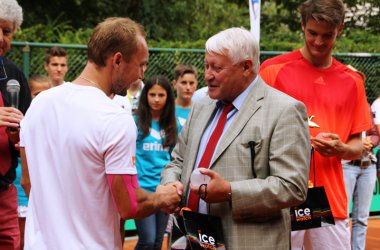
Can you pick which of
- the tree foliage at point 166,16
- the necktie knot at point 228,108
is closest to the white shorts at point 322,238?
the necktie knot at point 228,108

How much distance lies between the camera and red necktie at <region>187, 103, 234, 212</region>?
13.7 feet

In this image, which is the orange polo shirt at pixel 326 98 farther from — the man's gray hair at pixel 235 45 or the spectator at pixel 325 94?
the man's gray hair at pixel 235 45

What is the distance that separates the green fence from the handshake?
6.24 metres

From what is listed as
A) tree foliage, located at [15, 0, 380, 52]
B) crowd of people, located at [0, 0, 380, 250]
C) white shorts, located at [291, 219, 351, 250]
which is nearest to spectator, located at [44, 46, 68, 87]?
crowd of people, located at [0, 0, 380, 250]

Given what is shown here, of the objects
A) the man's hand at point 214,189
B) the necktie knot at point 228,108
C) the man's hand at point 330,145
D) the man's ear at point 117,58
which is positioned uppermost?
the man's ear at point 117,58

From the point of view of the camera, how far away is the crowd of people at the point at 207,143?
12.1 feet

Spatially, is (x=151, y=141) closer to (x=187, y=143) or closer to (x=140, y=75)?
(x=187, y=143)

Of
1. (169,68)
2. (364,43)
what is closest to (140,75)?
(169,68)

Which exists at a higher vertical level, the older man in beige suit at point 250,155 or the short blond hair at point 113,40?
the short blond hair at point 113,40

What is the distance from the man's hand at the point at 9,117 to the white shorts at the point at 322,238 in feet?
6.09

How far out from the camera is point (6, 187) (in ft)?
16.4

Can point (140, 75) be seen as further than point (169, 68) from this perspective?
No

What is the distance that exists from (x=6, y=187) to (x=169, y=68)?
6531 millimetres

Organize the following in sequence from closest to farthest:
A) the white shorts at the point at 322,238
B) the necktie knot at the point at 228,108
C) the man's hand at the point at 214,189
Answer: the man's hand at the point at 214,189 < the necktie knot at the point at 228,108 < the white shorts at the point at 322,238
